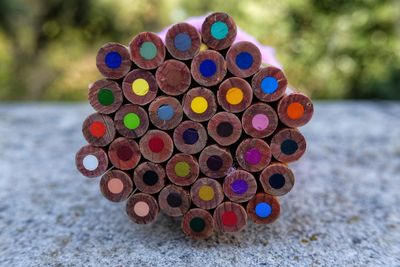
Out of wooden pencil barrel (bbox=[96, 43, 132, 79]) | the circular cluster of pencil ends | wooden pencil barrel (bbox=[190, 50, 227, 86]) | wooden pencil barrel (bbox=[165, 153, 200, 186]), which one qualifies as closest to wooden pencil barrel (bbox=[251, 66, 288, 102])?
the circular cluster of pencil ends

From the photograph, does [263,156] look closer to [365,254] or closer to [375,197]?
[365,254]

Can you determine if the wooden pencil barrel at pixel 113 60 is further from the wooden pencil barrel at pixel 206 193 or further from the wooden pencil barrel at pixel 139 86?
the wooden pencil barrel at pixel 206 193

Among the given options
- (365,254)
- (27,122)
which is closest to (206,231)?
Result: (365,254)

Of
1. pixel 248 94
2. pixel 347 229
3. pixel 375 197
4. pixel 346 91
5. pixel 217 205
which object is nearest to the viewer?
pixel 248 94

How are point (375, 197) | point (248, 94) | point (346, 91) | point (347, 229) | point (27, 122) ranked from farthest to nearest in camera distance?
1. point (346, 91)
2. point (27, 122)
3. point (375, 197)
4. point (347, 229)
5. point (248, 94)

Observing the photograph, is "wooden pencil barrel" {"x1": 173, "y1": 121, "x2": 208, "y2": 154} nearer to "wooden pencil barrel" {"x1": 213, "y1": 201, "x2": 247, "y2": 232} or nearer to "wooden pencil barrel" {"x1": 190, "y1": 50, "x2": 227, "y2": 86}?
"wooden pencil barrel" {"x1": 190, "y1": 50, "x2": 227, "y2": 86}

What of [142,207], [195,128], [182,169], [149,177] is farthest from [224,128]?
[142,207]

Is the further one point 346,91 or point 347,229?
point 346,91

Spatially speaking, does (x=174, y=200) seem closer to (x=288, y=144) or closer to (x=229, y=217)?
(x=229, y=217)
